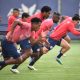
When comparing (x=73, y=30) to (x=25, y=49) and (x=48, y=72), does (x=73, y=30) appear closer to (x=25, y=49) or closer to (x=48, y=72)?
(x=48, y=72)

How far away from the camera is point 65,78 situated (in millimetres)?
9359

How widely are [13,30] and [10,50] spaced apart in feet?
1.71

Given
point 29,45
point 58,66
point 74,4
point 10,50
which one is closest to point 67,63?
point 58,66

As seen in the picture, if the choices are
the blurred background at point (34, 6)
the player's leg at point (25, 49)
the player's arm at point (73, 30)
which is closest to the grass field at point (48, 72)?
the player's leg at point (25, 49)

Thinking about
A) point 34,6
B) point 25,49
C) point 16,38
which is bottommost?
point 34,6

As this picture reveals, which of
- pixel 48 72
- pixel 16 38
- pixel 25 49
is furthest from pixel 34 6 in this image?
pixel 16 38

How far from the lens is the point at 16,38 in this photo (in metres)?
9.52

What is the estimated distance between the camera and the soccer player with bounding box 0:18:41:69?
9.22 m

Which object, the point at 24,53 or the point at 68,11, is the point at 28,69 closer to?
the point at 24,53

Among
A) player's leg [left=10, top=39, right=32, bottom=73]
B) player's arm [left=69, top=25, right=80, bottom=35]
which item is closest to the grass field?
player's leg [left=10, top=39, right=32, bottom=73]

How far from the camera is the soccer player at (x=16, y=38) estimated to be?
9219 mm

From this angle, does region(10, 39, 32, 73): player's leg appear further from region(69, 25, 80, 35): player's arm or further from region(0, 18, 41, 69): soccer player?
region(69, 25, 80, 35): player's arm

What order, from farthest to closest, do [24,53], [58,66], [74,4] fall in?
[74,4]
[58,66]
[24,53]

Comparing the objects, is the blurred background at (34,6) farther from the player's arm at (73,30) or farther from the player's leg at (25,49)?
the player's leg at (25,49)
